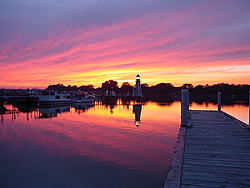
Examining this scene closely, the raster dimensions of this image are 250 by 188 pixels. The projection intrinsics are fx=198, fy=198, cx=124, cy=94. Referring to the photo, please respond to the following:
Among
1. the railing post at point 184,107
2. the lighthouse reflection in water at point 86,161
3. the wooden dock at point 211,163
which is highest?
the railing post at point 184,107

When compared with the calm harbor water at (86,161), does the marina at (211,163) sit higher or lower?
higher

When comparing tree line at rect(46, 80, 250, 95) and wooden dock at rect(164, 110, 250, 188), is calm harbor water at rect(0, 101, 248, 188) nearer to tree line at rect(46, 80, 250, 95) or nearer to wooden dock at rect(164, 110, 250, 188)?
wooden dock at rect(164, 110, 250, 188)

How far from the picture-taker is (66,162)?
9.34 m

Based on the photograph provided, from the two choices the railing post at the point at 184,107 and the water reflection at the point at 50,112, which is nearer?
the railing post at the point at 184,107

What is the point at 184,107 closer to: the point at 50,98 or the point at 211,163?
the point at 211,163

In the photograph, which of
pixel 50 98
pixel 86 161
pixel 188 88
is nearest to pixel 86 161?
pixel 86 161

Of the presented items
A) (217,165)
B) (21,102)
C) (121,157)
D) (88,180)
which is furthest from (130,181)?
(21,102)

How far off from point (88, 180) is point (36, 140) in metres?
8.07

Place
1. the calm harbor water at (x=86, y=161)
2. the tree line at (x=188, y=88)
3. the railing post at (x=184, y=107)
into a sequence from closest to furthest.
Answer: the calm harbor water at (x=86, y=161), the railing post at (x=184, y=107), the tree line at (x=188, y=88)

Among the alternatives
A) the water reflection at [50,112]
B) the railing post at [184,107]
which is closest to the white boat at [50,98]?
the water reflection at [50,112]

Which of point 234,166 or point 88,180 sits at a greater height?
point 234,166

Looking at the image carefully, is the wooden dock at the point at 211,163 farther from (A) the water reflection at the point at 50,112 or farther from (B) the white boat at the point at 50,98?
(B) the white boat at the point at 50,98

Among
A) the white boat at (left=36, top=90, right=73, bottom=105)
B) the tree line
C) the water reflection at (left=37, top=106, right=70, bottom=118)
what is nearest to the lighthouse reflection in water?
the water reflection at (left=37, top=106, right=70, bottom=118)

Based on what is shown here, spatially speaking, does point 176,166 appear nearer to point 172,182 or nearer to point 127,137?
point 172,182
